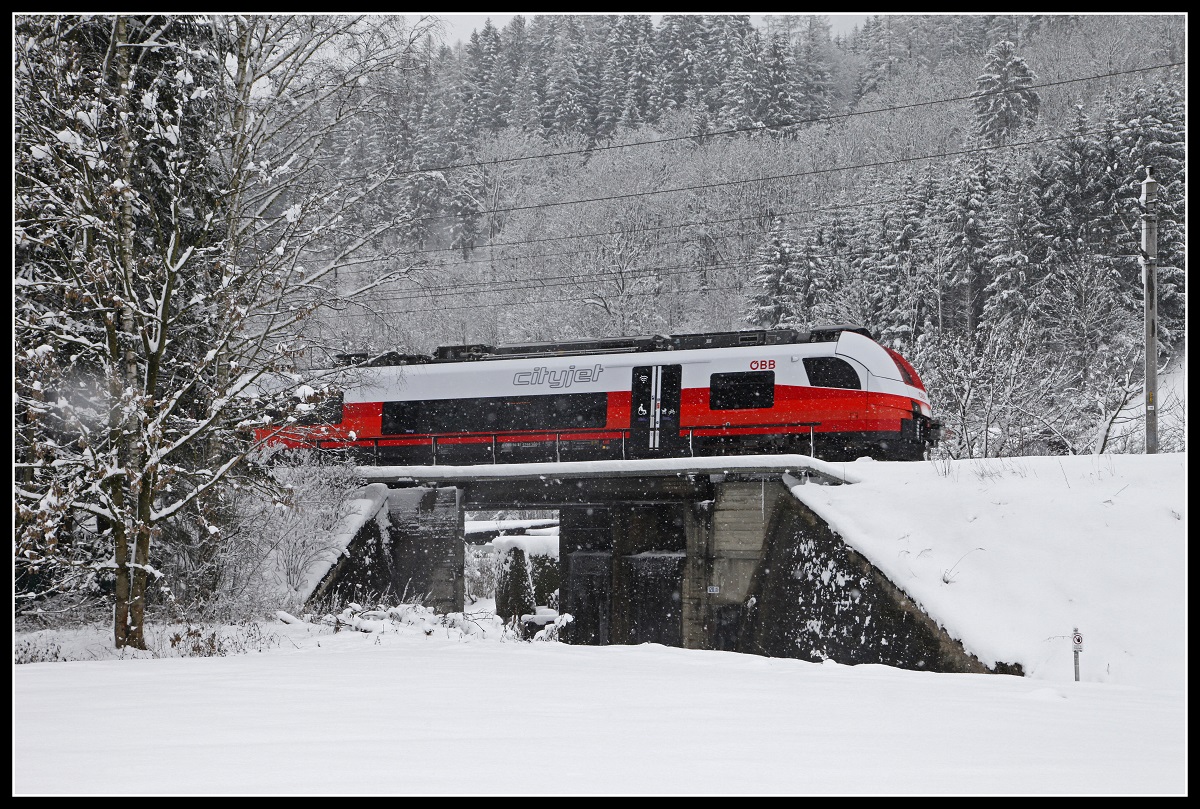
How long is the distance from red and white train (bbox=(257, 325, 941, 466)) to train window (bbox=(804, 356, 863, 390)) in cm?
2

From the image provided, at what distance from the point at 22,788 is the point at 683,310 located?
48546mm

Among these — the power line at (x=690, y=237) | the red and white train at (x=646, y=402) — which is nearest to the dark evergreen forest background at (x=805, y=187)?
the power line at (x=690, y=237)

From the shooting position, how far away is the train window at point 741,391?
20.3 metres

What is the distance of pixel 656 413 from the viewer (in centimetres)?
2109

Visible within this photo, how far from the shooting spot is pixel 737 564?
18781mm

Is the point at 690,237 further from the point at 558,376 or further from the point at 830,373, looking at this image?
the point at 830,373

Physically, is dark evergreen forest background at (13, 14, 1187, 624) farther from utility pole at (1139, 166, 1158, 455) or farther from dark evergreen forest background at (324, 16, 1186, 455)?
utility pole at (1139, 166, 1158, 455)

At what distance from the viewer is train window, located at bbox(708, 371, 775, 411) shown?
66.7 feet

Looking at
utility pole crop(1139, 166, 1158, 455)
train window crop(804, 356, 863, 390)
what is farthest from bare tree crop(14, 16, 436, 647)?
utility pole crop(1139, 166, 1158, 455)

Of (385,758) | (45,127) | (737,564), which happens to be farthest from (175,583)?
(385,758)

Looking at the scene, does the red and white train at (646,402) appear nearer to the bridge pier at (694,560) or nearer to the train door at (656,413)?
the train door at (656,413)

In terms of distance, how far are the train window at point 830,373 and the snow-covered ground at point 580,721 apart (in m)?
8.13

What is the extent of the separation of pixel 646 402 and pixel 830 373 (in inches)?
157
